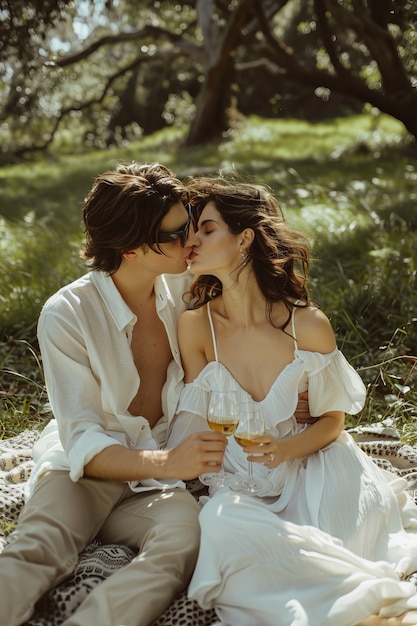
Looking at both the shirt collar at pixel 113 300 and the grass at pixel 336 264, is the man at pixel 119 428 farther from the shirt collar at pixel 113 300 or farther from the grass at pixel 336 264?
the grass at pixel 336 264

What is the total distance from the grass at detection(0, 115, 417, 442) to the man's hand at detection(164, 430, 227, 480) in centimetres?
227

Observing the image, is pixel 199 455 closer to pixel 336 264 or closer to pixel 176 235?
Result: pixel 176 235

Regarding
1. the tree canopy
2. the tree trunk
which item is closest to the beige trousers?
the tree canopy

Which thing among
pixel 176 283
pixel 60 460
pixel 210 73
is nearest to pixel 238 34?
pixel 210 73

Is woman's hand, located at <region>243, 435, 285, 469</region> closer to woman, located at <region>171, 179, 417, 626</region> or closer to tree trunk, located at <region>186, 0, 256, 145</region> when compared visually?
woman, located at <region>171, 179, 417, 626</region>

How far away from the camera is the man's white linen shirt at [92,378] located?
3.60 metres

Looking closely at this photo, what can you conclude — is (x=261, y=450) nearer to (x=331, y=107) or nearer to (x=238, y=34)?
(x=238, y=34)

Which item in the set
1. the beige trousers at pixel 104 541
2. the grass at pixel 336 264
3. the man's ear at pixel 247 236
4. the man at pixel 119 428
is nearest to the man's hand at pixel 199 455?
the man at pixel 119 428

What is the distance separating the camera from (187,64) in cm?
2402

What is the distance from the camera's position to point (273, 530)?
129 inches

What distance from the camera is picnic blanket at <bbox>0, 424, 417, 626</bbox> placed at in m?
3.27

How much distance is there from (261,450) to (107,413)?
89 centimetres

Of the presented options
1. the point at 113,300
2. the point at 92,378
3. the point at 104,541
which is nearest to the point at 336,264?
the point at 113,300

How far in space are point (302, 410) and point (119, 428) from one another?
0.92 meters
